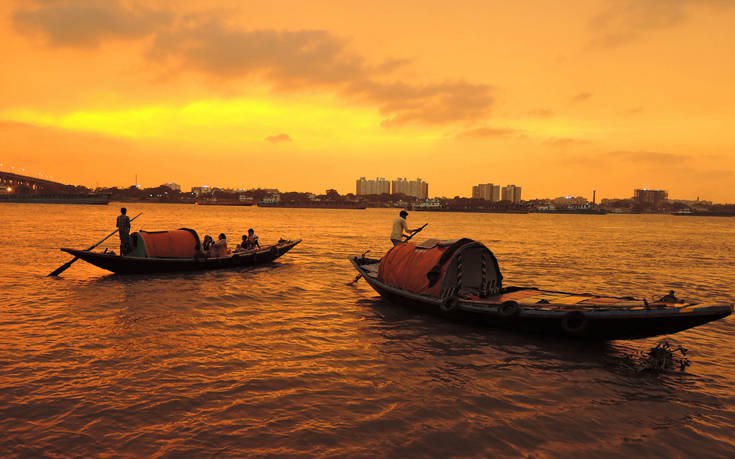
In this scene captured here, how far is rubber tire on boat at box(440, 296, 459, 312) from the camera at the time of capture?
43.8 feet

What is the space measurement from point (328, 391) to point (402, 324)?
5.66 m

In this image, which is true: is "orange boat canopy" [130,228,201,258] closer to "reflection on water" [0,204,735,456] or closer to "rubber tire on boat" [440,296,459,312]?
"reflection on water" [0,204,735,456]

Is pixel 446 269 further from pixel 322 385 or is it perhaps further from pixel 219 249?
pixel 219 249

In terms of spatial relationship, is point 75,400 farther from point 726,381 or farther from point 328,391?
point 726,381

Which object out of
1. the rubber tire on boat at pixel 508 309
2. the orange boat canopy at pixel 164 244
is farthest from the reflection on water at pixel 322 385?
the orange boat canopy at pixel 164 244

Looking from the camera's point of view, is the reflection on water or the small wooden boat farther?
the small wooden boat

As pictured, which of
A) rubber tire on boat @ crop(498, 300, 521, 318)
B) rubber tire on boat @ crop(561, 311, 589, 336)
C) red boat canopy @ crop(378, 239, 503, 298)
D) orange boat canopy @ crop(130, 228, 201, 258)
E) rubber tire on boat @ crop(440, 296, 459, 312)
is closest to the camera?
rubber tire on boat @ crop(561, 311, 589, 336)

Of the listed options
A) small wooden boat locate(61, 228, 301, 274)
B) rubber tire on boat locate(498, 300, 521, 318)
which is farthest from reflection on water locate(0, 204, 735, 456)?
small wooden boat locate(61, 228, 301, 274)

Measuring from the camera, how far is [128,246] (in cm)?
2144

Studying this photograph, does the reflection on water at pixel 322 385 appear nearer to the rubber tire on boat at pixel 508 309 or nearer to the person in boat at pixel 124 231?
the rubber tire on boat at pixel 508 309

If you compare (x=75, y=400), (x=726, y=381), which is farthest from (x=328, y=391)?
(x=726, y=381)

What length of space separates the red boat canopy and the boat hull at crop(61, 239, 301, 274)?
10965mm

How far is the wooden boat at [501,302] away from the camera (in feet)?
33.8

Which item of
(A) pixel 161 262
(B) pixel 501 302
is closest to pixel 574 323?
(B) pixel 501 302
